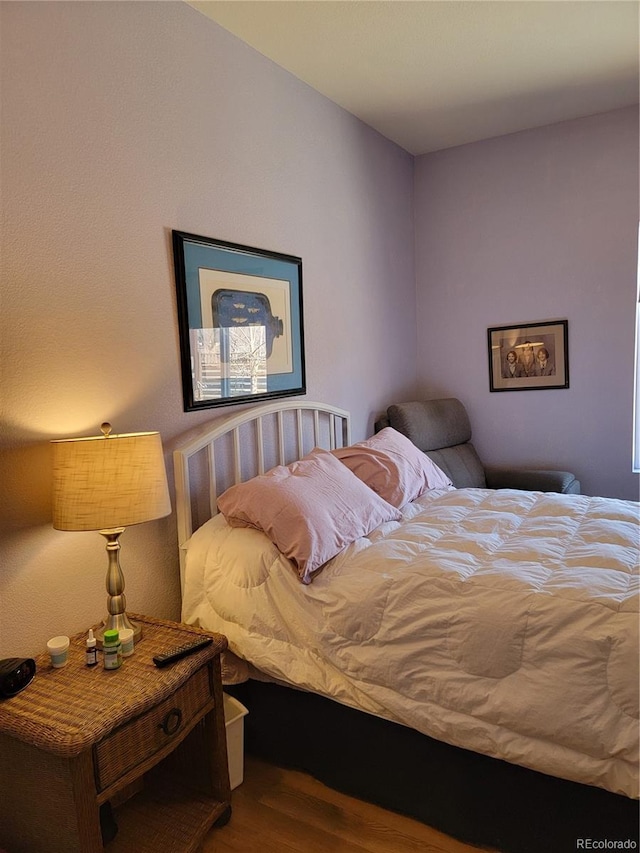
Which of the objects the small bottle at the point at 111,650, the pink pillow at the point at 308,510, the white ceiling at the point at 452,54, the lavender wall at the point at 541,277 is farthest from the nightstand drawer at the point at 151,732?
the lavender wall at the point at 541,277

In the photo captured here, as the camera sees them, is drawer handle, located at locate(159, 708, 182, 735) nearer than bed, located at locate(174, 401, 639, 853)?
No

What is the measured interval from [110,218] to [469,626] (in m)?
1.62

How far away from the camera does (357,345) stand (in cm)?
328

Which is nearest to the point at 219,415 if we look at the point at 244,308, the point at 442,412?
the point at 244,308

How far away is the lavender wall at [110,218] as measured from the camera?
1.62m

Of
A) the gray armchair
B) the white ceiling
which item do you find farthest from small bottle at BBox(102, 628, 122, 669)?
the white ceiling

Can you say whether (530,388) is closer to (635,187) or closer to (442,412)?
(442,412)

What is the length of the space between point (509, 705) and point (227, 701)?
92 cm

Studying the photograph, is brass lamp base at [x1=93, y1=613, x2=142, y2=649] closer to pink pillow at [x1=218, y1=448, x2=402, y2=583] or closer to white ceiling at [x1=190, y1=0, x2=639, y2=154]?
pink pillow at [x1=218, y1=448, x2=402, y2=583]

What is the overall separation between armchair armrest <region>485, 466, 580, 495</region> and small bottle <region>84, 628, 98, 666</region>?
2.37 metres

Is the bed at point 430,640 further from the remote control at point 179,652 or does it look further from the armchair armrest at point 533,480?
the armchair armrest at point 533,480

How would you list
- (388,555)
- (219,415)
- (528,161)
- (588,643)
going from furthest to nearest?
(528,161)
(219,415)
(388,555)
(588,643)

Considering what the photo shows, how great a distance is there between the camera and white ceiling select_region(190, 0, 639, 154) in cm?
224

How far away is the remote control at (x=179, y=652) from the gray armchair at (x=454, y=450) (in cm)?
189
